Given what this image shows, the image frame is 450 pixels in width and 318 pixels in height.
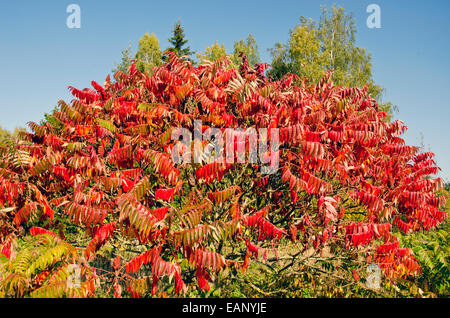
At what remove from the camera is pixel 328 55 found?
93.2 feet

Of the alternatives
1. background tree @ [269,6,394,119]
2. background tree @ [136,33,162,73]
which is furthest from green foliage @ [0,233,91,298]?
background tree @ [136,33,162,73]

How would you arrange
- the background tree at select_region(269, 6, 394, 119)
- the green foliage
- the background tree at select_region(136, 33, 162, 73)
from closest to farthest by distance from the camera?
the green foliage → the background tree at select_region(269, 6, 394, 119) → the background tree at select_region(136, 33, 162, 73)

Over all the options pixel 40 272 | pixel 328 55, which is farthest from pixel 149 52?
pixel 40 272

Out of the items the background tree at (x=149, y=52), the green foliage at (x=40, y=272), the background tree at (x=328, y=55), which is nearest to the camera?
the green foliage at (x=40, y=272)

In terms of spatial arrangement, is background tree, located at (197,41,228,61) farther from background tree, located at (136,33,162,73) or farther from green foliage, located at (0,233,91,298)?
green foliage, located at (0,233,91,298)

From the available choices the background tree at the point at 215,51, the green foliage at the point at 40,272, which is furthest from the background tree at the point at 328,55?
the green foliage at the point at 40,272

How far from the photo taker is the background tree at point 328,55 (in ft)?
92.1

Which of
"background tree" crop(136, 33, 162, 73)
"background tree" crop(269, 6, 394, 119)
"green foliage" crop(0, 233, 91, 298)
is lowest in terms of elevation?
"green foliage" crop(0, 233, 91, 298)

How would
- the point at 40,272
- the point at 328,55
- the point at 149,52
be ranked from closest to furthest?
the point at 40,272, the point at 328,55, the point at 149,52

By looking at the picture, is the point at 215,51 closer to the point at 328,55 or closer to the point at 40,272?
the point at 328,55

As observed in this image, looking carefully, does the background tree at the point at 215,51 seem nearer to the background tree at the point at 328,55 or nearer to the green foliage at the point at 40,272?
the background tree at the point at 328,55

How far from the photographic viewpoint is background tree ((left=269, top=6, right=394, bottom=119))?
92.1 ft
